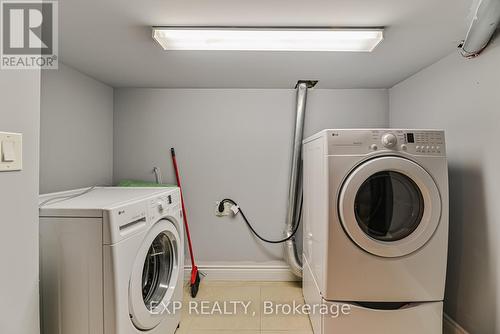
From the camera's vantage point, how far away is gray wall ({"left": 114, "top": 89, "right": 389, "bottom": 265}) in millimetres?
2416


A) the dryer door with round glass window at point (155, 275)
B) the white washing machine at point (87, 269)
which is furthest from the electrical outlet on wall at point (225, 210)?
the white washing machine at point (87, 269)

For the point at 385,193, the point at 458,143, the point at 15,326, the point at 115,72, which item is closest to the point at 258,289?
the point at 385,193

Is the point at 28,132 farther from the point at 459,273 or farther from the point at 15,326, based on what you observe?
the point at 459,273

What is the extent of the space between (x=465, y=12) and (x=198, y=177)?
7.29ft

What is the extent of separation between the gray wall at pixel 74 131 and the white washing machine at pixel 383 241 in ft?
6.26

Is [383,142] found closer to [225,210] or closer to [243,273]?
[225,210]

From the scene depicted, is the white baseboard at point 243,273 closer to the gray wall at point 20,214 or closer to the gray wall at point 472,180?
the gray wall at point 472,180

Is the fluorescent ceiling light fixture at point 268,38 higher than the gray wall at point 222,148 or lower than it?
higher

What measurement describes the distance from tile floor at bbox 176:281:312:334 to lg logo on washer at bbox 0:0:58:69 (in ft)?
5.95

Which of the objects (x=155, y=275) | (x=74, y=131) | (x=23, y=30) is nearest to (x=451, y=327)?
(x=155, y=275)

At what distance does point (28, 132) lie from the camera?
2.94ft

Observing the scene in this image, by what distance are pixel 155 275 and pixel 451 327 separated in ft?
6.66

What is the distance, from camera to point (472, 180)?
→ 1492 millimetres

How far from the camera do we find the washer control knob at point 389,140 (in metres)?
1.37
